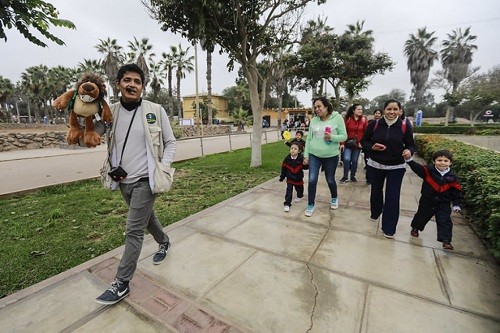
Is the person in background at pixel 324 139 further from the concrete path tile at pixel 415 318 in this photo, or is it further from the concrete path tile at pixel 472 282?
the concrete path tile at pixel 415 318

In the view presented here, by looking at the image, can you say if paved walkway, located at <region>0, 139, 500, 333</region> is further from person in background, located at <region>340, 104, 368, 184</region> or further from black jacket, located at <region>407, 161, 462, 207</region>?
person in background, located at <region>340, 104, 368, 184</region>

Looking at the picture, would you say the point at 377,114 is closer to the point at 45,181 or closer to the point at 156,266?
the point at 156,266

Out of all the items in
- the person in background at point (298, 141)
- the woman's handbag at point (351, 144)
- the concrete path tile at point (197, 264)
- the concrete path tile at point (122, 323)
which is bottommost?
the concrete path tile at point (122, 323)

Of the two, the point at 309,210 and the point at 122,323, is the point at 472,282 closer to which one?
the point at 309,210

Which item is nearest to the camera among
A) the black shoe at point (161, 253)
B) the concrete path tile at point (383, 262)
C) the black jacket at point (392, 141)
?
the concrete path tile at point (383, 262)

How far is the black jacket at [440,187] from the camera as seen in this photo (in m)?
2.91

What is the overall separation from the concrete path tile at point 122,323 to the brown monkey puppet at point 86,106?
1.38 meters

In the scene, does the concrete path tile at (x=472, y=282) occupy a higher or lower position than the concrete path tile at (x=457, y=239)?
lower

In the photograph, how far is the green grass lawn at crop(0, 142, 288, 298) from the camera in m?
2.78

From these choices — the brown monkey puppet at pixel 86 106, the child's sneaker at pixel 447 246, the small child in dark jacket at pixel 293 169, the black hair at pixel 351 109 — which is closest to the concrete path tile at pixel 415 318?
the child's sneaker at pixel 447 246

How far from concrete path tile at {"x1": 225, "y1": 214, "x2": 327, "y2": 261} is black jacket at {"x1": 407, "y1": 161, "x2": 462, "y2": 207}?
1.32m

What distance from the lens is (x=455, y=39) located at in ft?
126

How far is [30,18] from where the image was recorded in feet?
7.79

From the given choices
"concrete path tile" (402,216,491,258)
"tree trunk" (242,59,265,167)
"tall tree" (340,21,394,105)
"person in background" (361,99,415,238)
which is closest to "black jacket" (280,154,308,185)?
"person in background" (361,99,415,238)
